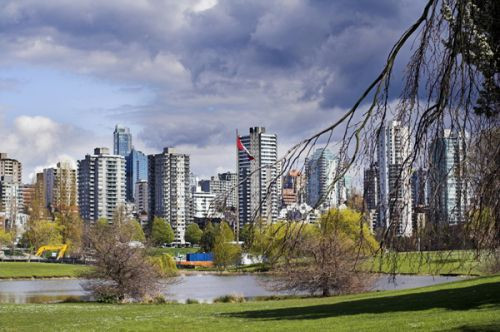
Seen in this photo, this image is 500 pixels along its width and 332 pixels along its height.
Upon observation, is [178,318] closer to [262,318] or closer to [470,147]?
[262,318]

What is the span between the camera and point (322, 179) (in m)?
6.31

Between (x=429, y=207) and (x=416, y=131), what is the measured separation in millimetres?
657

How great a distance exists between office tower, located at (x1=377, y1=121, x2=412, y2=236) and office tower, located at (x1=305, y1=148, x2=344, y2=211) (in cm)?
39

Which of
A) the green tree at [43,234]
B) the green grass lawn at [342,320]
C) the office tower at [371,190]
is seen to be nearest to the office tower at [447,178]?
the office tower at [371,190]

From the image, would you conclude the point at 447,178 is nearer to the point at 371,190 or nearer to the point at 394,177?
the point at 394,177

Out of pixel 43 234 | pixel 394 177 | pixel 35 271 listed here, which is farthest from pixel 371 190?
pixel 43 234

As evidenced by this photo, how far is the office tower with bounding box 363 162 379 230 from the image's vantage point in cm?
624

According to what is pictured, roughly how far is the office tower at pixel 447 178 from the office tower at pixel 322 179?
807mm

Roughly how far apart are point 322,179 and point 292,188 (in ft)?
0.93

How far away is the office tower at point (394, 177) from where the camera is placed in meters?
6.33

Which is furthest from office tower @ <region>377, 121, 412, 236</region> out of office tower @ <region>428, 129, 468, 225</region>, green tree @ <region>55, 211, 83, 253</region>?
green tree @ <region>55, 211, 83, 253</region>

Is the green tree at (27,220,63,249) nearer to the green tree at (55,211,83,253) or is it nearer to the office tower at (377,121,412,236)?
the green tree at (55,211,83,253)

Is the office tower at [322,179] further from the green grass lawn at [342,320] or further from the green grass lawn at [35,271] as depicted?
the green grass lawn at [35,271]

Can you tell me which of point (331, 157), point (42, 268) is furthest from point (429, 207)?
point (42, 268)
